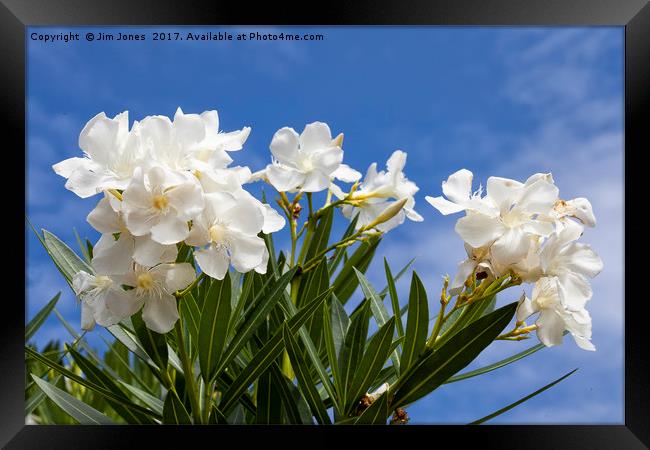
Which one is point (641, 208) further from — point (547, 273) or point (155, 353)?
point (155, 353)

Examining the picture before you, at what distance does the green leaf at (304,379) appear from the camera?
914 mm

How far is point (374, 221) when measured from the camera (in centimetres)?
117

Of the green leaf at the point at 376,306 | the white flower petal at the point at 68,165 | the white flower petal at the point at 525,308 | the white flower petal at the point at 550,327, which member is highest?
the white flower petal at the point at 68,165

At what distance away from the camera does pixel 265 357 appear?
3.13 ft

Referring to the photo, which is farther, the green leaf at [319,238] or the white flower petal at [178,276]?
the green leaf at [319,238]

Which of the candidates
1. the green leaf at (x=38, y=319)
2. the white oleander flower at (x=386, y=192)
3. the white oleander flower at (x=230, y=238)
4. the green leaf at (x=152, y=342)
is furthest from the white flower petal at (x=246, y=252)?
the green leaf at (x=38, y=319)

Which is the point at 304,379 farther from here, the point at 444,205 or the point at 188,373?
the point at 444,205

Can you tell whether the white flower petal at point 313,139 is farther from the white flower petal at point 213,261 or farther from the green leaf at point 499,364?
the green leaf at point 499,364

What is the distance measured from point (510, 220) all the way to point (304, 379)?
0.38 metres

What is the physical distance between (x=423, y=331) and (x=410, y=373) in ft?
0.22

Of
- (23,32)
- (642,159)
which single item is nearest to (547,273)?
(642,159)

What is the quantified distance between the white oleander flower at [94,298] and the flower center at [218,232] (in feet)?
0.52

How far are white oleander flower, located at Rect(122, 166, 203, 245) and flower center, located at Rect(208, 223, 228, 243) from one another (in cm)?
4

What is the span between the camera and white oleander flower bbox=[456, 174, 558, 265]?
81 cm
